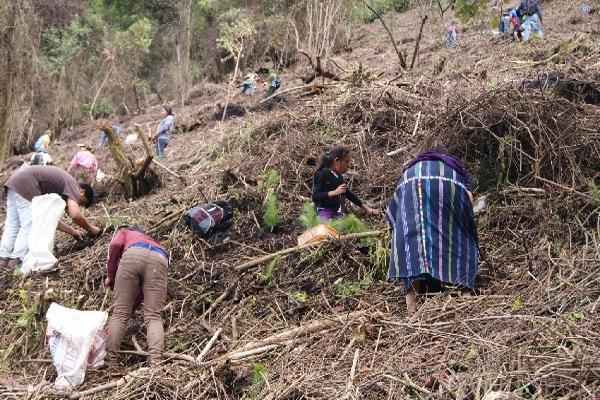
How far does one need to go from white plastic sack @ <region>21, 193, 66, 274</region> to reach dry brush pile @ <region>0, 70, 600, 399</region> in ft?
0.59

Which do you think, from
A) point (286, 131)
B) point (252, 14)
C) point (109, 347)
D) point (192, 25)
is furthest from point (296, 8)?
point (109, 347)

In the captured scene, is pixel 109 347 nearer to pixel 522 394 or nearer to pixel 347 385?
pixel 347 385

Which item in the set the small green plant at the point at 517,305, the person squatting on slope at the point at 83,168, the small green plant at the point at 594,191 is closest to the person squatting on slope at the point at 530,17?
the person squatting on slope at the point at 83,168

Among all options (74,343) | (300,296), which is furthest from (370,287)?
(74,343)

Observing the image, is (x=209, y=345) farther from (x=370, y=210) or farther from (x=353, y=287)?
(x=370, y=210)

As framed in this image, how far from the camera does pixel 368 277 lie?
5078 millimetres

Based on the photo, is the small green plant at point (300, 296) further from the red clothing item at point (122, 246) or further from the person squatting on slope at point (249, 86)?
the person squatting on slope at point (249, 86)

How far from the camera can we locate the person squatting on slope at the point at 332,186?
568cm

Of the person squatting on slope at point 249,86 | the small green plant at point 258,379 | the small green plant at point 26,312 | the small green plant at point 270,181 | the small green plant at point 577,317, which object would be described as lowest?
the person squatting on slope at point 249,86

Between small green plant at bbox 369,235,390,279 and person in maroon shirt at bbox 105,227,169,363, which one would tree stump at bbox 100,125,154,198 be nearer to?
person in maroon shirt at bbox 105,227,169,363

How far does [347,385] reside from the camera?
337cm

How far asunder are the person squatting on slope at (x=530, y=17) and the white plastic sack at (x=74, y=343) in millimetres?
9841

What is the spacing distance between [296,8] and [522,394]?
50.9 feet

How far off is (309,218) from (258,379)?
2307 millimetres
